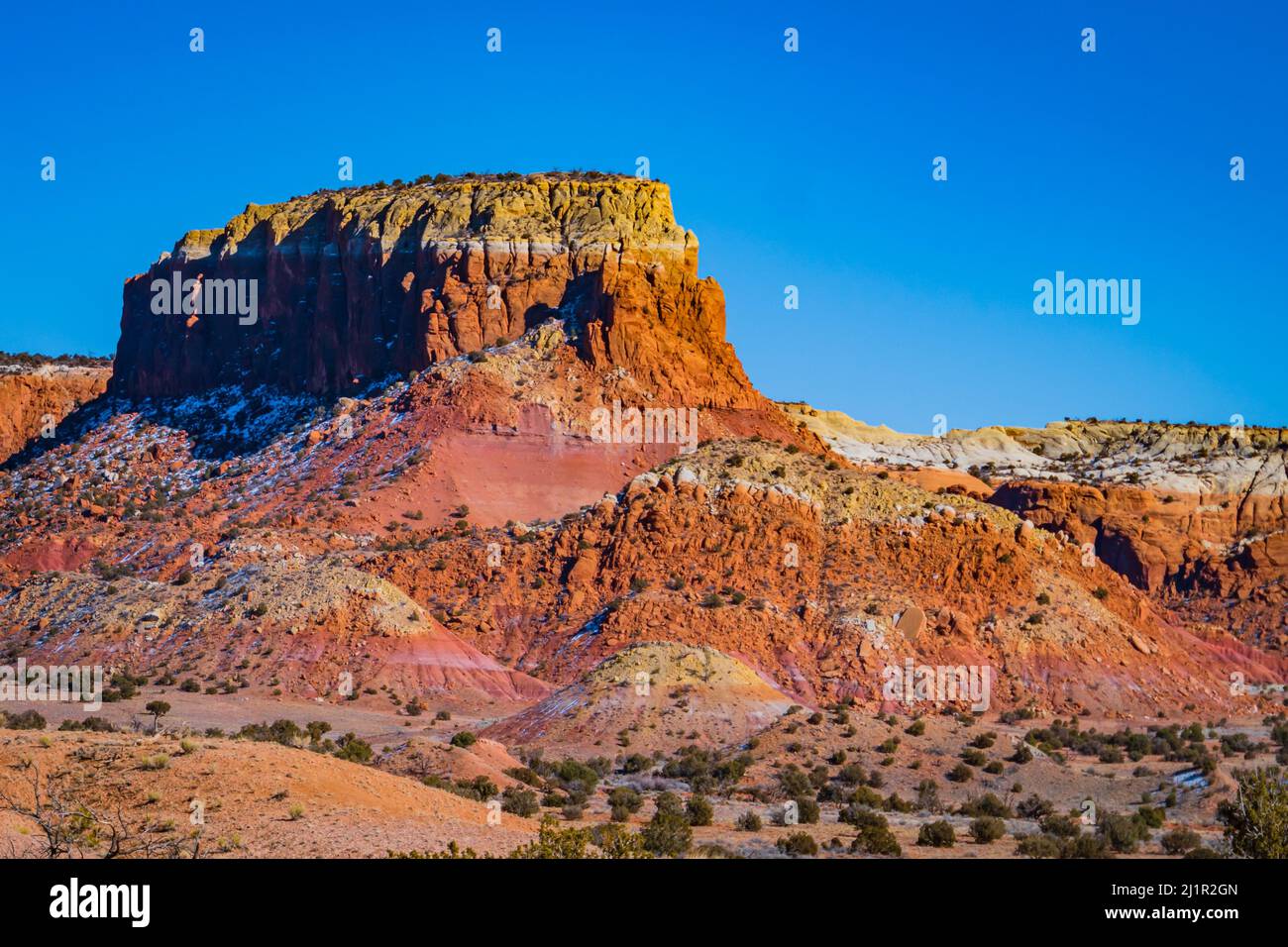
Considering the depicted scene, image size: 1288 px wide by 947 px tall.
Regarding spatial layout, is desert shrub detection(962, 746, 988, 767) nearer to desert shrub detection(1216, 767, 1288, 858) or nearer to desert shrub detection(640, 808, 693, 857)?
desert shrub detection(640, 808, 693, 857)

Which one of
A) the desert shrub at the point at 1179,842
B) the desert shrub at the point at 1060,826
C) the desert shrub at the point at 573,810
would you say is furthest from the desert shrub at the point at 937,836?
the desert shrub at the point at 573,810

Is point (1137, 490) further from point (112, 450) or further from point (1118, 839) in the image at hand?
point (1118, 839)

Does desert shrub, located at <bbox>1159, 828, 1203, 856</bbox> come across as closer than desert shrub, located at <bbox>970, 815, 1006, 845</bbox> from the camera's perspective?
Yes

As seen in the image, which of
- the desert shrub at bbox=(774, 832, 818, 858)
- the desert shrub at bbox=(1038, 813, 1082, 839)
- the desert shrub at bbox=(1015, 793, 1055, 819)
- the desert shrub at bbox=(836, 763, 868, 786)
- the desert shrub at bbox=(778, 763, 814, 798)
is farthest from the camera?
the desert shrub at bbox=(836, 763, 868, 786)

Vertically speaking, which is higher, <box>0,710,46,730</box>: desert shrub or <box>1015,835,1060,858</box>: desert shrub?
<box>0,710,46,730</box>: desert shrub

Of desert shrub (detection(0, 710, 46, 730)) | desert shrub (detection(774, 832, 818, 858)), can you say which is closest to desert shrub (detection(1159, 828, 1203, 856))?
desert shrub (detection(774, 832, 818, 858))

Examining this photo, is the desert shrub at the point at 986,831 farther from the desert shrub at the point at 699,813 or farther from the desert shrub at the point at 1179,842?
the desert shrub at the point at 699,813

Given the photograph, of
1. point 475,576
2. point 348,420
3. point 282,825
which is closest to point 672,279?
point 348,420

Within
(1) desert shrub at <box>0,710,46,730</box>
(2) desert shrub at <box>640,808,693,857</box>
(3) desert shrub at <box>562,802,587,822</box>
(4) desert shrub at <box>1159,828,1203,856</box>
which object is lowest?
(4) desert shrub at <box>1159,828,1203,856</box>
